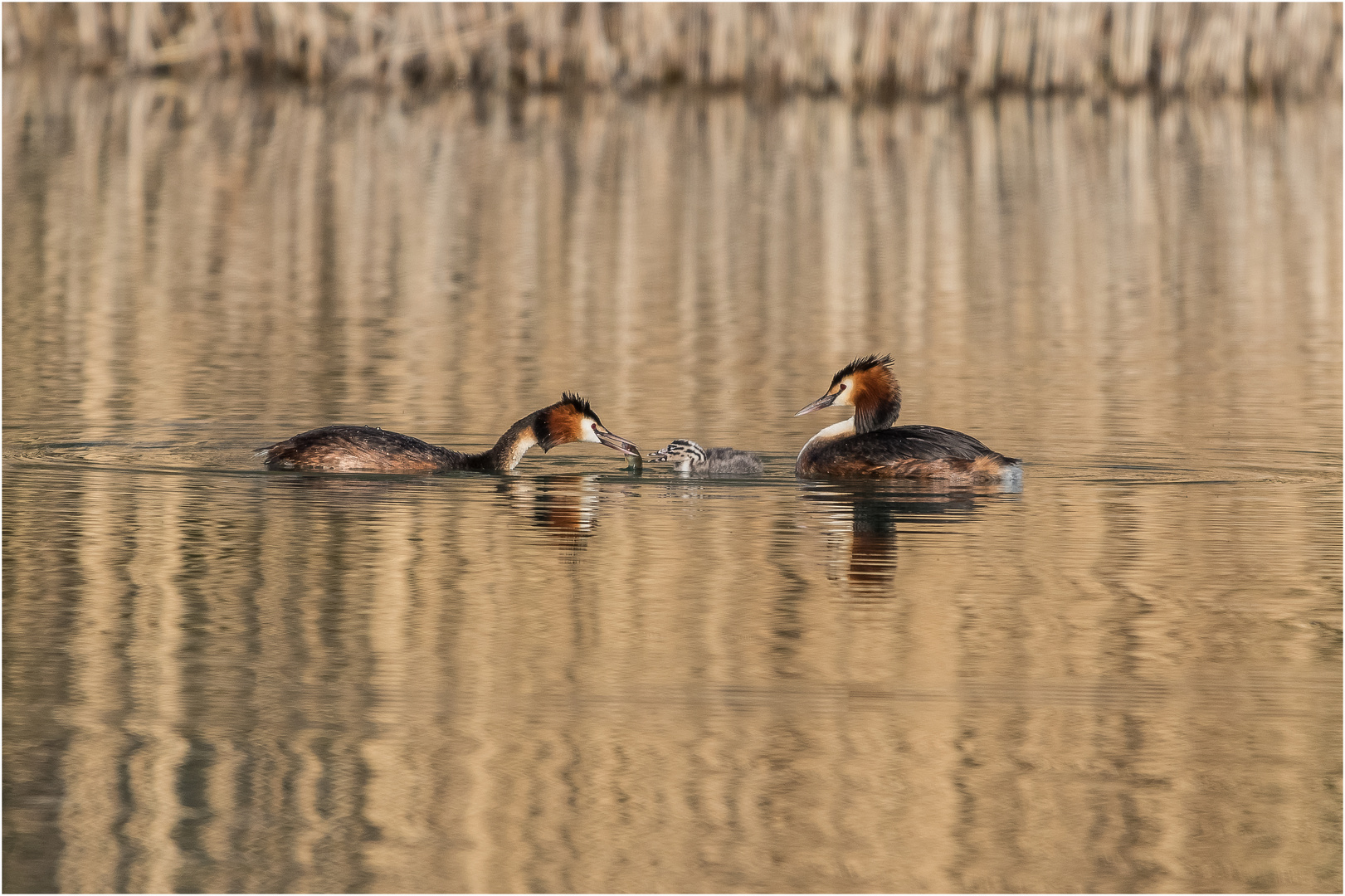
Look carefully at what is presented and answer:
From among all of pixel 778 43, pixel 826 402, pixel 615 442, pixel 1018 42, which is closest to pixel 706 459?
pixel 615 442

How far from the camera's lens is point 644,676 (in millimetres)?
6875

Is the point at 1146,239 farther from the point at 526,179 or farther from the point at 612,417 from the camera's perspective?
the point at 612,417

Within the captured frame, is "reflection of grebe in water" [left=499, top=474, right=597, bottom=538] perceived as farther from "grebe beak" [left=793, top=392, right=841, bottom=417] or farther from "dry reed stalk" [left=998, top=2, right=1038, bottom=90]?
"dry reed stalk" [left=998, top=2, right=1038, bottom=90]

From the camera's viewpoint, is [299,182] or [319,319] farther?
[299,182]

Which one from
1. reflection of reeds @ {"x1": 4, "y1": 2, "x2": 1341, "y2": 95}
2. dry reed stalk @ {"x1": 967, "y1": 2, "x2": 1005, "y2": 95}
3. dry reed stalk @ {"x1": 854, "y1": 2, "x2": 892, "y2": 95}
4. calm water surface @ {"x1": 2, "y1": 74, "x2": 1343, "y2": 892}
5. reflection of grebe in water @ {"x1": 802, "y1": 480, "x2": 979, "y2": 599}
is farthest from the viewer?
dry reed stalk @ {"x1": 967, "y1": 2, "x2": 1005, "y2": 95}

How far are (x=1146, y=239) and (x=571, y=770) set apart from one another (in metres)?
17.5

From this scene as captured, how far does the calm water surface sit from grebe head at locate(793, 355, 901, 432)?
458mm

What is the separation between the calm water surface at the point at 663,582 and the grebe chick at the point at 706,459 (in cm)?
15

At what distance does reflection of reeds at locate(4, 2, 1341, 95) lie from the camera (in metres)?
35.9

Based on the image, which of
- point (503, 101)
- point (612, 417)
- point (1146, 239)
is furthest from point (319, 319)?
point (503, 101)

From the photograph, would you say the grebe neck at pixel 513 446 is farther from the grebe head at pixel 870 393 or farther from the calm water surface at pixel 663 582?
the grebe head at pixel 870 393

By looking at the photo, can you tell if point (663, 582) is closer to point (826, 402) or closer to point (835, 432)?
point (835, 432)

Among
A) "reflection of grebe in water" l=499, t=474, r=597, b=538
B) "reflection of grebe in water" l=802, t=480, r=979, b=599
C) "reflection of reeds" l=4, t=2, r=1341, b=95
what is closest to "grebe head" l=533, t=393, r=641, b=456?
"reflection of grebe in water" l=499, t=474, r=597, b=538

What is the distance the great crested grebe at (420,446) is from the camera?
10.7 meters
